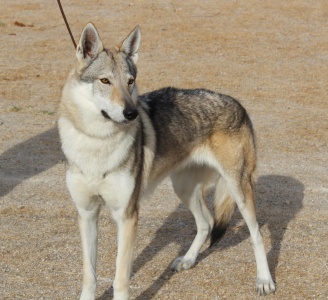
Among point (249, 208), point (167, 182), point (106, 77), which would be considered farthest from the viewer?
point (167, 182)

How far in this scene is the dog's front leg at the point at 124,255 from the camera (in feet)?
18.3

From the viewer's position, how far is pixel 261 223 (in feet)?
25.8

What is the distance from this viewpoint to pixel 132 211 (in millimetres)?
5668

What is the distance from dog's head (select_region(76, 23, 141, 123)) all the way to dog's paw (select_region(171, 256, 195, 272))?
188 cm

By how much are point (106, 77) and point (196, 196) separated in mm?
2081

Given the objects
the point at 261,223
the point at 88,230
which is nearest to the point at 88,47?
the point at 88,230

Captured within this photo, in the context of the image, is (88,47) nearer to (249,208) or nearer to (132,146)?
(132,146)

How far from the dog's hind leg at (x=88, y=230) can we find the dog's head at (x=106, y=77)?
0.70 metres

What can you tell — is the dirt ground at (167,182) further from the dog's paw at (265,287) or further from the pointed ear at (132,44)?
the pointed ear at (132,44)

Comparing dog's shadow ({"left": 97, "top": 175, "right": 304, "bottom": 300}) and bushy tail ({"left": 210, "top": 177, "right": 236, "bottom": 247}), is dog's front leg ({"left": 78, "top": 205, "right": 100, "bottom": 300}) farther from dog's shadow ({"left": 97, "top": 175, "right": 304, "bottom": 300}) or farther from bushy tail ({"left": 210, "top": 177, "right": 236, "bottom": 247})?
bushy tail ({"left": 210, "top": 177, "right": 236, "bottom": 247})

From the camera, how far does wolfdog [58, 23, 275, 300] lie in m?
5.53

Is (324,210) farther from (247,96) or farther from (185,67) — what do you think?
(185,67)

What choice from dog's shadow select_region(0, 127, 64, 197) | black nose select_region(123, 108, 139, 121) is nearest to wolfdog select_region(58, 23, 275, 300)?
black nose select_region(123, 108, 139, 121)

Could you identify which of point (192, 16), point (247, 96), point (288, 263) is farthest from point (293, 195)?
point (192, 16)
